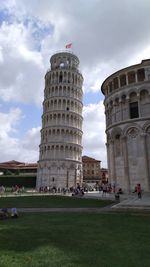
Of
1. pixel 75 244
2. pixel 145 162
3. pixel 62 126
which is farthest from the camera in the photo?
pixel 62 126

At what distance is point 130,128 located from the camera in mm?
31875

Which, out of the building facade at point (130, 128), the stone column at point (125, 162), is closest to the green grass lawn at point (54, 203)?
the stone column at point (125, 162)

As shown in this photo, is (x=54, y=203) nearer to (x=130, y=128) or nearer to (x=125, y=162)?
(x=125, y=162)

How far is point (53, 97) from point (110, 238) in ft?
221

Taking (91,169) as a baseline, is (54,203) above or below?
below

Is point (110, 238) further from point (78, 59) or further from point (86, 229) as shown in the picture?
point (78, 59)

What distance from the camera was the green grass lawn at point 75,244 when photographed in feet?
22.0

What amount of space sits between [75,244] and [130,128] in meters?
25.0

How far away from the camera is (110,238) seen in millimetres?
9211

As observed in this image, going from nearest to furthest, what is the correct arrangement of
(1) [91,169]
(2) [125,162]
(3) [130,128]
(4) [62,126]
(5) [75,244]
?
(5) [75,244] < (2) [125,162] < (3) [130,128] < (4) [62,126] < (1) [91,169]

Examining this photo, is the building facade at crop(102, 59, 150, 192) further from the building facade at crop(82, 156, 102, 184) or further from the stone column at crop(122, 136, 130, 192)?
the building facade at crop(82, 156, 102, 184)

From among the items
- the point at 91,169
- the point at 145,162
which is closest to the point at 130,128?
the point at 145,162

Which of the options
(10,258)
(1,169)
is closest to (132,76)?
(10,258)

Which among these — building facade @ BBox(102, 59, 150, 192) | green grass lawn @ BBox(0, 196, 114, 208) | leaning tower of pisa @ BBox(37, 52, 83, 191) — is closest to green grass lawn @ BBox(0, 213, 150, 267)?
green grass lawn @ BBox(0, 196, 114, 208)
